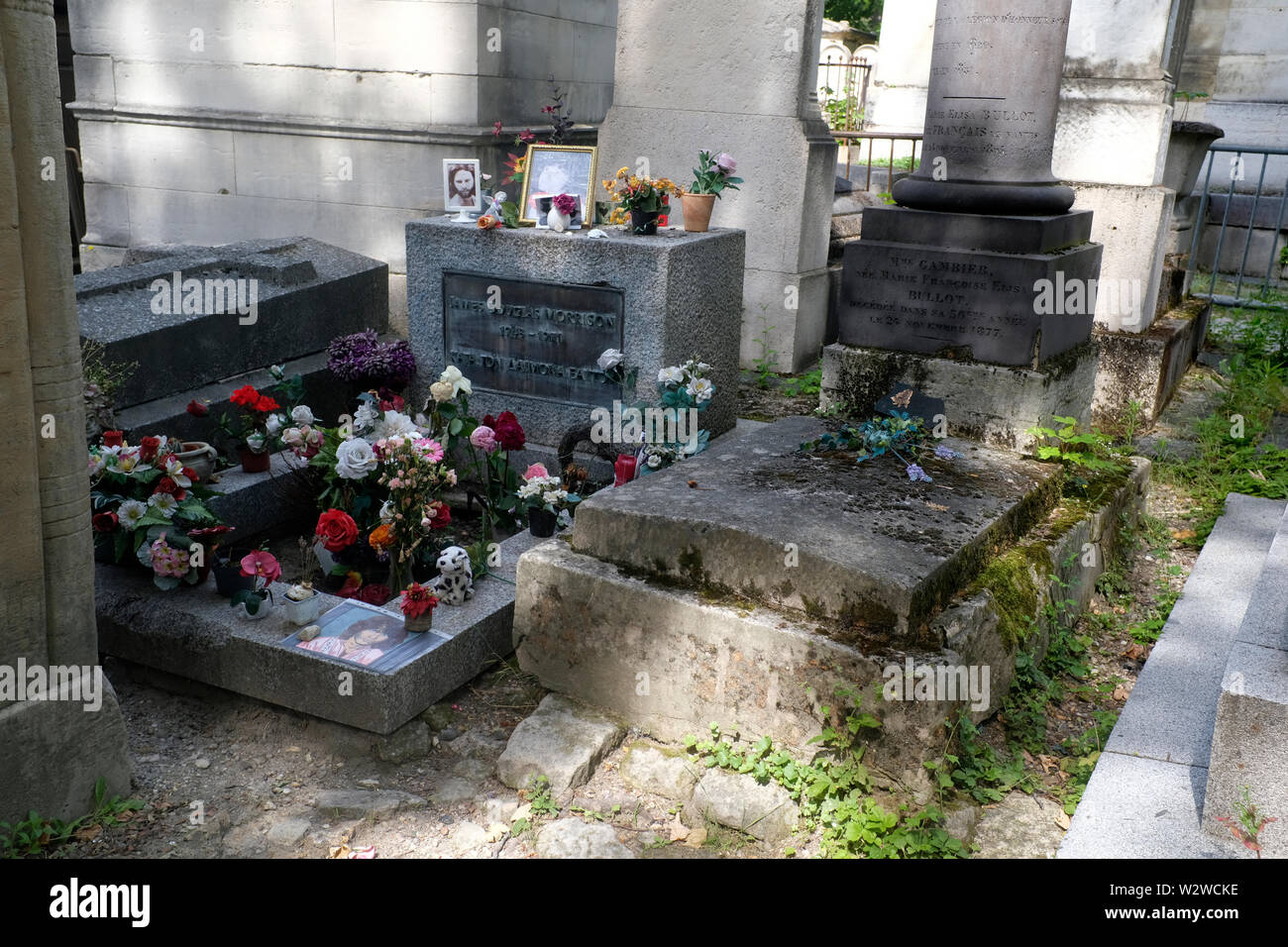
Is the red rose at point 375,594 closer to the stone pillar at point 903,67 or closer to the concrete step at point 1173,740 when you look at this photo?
the concrete step at point 1173,740

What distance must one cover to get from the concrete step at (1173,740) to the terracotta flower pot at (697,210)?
2.79 m

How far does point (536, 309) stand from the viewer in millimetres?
5695

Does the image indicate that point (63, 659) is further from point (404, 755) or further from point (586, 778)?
point (586, 778)

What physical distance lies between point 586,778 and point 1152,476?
3.99 metres

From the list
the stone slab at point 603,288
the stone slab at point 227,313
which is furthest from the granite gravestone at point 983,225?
the stone slab at point 227,313

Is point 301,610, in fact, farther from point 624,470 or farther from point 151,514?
point 624,470

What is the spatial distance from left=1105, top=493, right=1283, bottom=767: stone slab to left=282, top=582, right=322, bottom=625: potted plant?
2.58 m

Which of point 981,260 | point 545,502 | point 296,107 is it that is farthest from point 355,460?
point 296,107

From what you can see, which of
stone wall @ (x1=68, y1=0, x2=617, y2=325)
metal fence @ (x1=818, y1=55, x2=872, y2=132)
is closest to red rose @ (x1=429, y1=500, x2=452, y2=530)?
stone wall @ (x1=68, y1=0, x2=617, y2=325)

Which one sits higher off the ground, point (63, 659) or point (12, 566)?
point (12, 566)

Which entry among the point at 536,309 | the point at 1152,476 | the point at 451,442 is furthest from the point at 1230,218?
the point at 451,442

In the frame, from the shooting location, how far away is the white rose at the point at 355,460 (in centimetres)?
436

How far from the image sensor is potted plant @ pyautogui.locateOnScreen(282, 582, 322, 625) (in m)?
3.85

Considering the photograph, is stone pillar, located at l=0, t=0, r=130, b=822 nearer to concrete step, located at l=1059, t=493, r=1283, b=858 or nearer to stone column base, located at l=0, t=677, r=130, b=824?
stone column base, located at l=0, t=677, r=130, b=824
